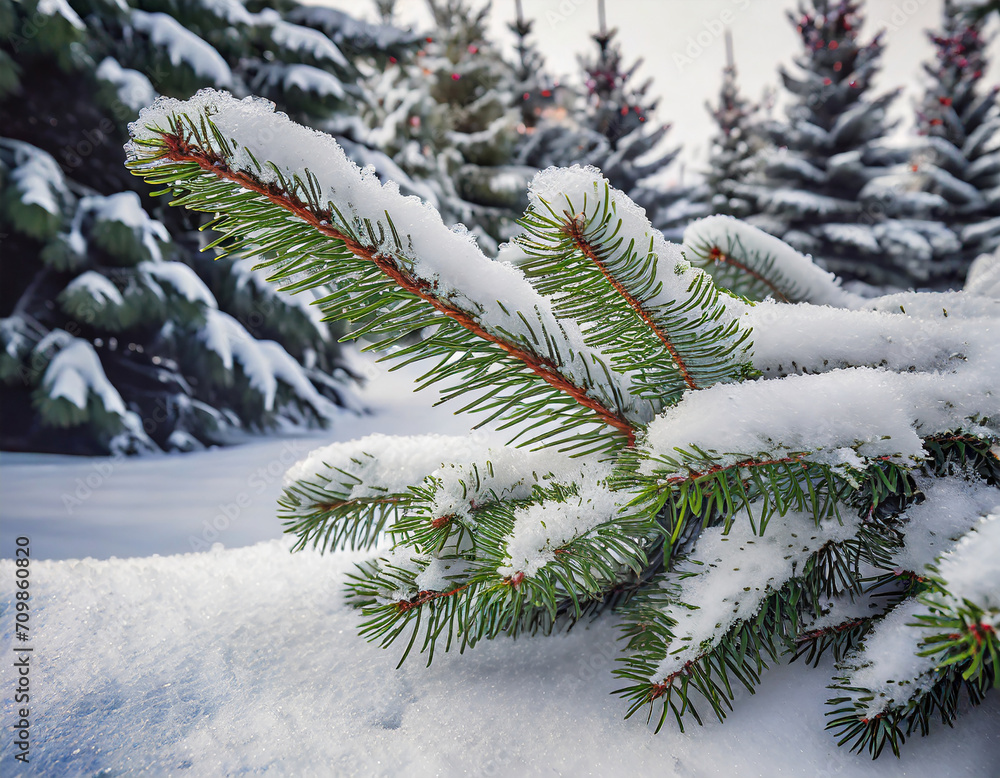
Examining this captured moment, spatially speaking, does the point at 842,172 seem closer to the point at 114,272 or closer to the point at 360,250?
the point at 114,272

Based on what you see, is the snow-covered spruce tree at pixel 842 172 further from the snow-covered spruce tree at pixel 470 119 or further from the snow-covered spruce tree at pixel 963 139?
the snow-covered spruce tree at pixel 470 119

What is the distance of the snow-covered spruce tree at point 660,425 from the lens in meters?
0.41

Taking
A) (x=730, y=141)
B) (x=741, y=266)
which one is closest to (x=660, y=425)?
(x=741, y=266)

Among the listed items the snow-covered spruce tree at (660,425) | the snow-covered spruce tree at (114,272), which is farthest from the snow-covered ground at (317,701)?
the snow-covered spruce tree at (114,272)

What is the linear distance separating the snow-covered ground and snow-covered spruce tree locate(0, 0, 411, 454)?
2.04 m

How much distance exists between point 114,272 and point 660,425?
11.6 feet

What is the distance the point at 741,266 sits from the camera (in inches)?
34.8

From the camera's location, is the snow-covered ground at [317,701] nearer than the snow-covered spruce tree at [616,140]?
Yes

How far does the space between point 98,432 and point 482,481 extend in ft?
9.40

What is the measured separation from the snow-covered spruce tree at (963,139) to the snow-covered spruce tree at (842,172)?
0.57 m

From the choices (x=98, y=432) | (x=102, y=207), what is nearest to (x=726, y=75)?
(x=102, y=207)

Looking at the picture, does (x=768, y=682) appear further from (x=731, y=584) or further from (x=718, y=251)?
(x=718, y=251)

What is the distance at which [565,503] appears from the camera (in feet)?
1.65

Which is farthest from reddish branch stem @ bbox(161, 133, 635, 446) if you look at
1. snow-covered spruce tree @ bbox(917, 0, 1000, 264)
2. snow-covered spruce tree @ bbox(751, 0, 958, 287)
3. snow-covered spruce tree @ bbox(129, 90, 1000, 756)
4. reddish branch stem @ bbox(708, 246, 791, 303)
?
snow-covered spruce tree @ bbox(917, 0, 1000, 264)
